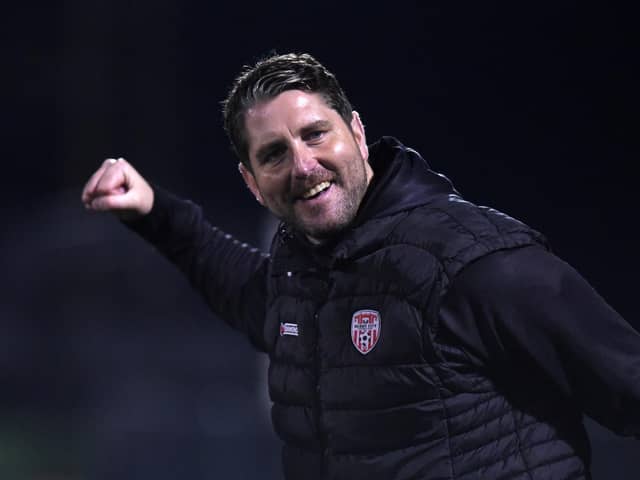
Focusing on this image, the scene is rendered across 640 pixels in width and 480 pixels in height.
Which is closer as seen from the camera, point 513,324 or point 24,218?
point 513,324

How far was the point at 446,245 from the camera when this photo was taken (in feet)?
4.16

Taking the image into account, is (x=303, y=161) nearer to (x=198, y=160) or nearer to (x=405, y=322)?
(x=405, y=322)

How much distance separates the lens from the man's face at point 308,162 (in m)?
1.42

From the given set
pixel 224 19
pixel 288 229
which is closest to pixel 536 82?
pixel 224 19

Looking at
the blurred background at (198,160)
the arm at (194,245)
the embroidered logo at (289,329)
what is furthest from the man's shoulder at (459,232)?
the blurred background at (198,160)

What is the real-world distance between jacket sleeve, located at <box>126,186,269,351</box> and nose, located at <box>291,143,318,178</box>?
0.42 meters

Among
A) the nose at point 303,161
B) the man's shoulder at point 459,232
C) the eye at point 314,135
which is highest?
the eye at point 314,135

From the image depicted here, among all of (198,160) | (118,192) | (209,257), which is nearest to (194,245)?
(209,257)

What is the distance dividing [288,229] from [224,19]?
119 inches

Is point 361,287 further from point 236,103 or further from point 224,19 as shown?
point 224,19

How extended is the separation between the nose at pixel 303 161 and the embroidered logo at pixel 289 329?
0.27m

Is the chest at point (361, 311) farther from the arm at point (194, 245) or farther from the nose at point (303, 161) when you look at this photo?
the arm at point (194, 245)

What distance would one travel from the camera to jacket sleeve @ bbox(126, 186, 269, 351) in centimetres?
179

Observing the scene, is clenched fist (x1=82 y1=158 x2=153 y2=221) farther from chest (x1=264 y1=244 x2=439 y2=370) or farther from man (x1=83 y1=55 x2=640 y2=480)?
chest (x1=264 y1=244 x2=439 y2=370)
